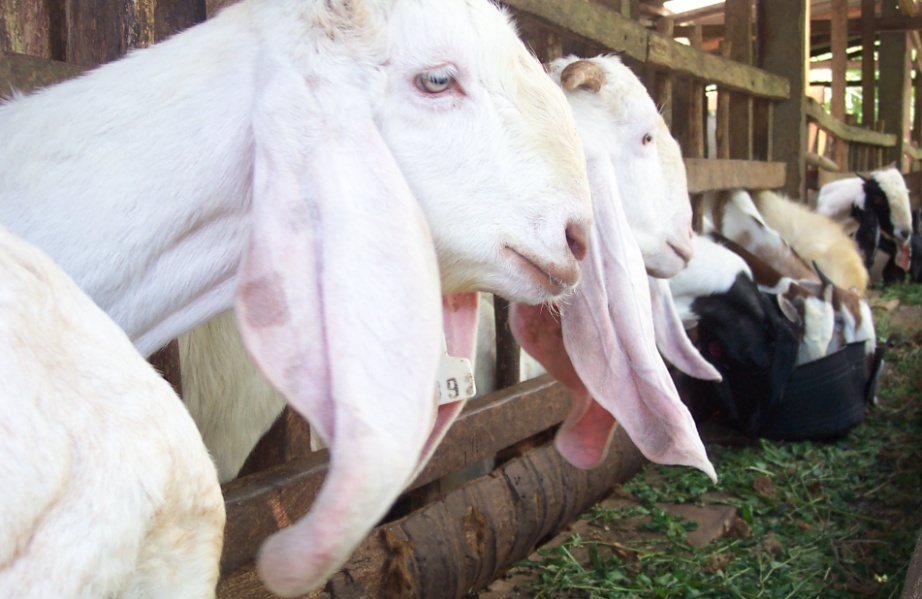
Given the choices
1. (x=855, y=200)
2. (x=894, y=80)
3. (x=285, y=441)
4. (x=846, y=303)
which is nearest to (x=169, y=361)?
(x=285, y=441)

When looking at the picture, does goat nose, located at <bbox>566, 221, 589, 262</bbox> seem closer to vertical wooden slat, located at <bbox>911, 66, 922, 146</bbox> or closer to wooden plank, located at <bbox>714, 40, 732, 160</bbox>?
wooden plank, located at <bbox>714, 40, 732, 160</bbox>

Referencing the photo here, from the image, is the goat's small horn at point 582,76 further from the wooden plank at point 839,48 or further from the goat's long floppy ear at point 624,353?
the wooden plank at point 839,48

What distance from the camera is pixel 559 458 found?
2.99 meters

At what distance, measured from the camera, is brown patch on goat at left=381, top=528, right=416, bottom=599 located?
2.15m

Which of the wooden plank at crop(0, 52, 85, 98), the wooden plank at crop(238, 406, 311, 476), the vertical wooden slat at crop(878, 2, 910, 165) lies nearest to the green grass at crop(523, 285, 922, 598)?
the wooden plank at crop(238, 406, 311, 476)

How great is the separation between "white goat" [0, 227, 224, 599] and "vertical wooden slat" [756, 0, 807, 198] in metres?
5.40

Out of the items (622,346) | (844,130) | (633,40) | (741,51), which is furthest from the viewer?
(844,130)

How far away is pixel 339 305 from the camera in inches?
42.2

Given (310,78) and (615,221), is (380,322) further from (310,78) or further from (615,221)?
(615,221)

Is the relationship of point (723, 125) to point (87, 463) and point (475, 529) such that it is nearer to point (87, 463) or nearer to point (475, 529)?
point (475, 529)

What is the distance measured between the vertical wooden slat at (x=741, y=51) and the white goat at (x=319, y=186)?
13.1 ft

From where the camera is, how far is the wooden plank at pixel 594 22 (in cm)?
267

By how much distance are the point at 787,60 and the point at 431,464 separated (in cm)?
425

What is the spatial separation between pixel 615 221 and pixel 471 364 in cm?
56
